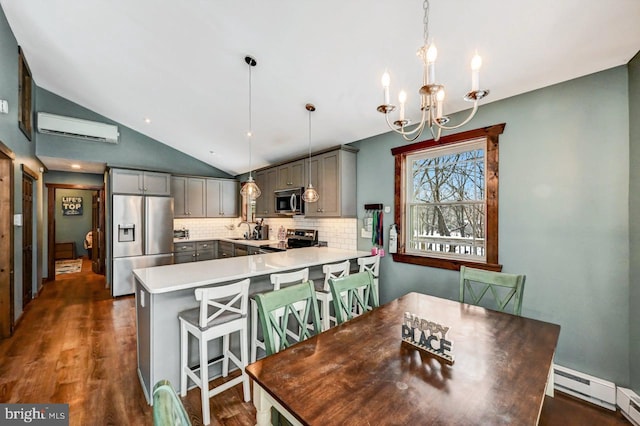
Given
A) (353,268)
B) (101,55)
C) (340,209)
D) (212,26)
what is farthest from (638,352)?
(101,55)

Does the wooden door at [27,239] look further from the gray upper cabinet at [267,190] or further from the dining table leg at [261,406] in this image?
the dining table leg at [261,406]

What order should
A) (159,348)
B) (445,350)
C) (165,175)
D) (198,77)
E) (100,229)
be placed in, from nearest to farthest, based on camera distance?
(445,350) → (159,348) → (198,77) → (165,175) → (100,229)

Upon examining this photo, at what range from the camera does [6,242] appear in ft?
10.4

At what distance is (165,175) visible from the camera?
536 centimetres

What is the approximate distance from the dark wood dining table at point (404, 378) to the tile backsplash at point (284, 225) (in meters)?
2.55

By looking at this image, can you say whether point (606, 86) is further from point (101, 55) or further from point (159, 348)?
point (101, 55)

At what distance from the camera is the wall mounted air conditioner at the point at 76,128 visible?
14.4 ft

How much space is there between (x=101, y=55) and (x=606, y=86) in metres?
4.87

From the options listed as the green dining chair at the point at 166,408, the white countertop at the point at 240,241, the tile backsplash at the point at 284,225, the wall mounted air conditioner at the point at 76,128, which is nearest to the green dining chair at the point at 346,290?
the green dining chair at the point at 166,408

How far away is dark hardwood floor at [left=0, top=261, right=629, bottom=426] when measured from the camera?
6.27ft

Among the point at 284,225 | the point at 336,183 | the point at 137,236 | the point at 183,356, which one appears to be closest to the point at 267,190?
the point at 284,225

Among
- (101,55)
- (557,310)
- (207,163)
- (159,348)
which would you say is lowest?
(159,348)

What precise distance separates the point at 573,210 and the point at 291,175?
3.54 metres

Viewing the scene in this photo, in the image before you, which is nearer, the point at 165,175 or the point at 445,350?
the point at 445,350
